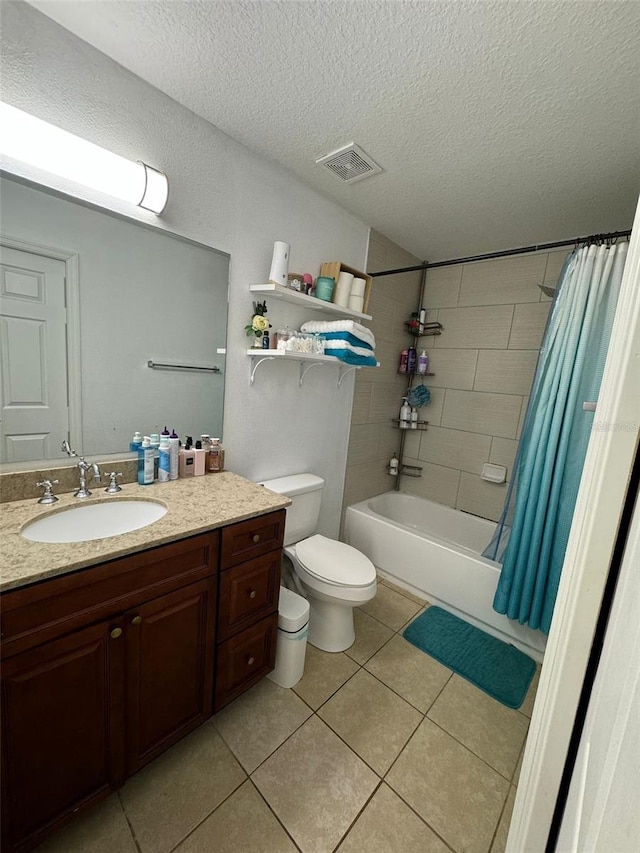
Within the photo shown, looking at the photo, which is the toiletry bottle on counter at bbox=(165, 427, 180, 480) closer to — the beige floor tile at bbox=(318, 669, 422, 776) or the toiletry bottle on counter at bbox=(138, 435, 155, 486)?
the toiletry bottle on counter at bbox=(138, 435, 155, 486)

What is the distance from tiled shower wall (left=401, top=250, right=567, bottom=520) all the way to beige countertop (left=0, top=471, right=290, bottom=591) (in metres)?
1.81

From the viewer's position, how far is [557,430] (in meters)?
1.71

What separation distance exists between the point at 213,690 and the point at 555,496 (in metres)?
1.75

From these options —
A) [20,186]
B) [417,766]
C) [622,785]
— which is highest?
[20,186]

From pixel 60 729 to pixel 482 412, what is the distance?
2706mm

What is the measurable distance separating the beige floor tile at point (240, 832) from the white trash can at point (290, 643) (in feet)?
1.41

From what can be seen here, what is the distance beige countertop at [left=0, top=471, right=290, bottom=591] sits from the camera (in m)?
0.85

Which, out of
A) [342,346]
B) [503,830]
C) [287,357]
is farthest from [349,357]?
[503,830]

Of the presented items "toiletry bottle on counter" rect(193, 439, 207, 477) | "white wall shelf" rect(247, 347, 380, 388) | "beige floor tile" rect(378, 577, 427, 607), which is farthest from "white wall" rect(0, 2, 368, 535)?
"beige floor tile" rect(378, 577, 427, 607)

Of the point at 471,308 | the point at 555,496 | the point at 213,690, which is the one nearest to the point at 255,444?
the point at 213,690

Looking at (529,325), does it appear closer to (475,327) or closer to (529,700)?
(475,327)

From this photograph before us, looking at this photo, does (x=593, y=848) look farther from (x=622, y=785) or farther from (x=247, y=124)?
(x=247, y=124)

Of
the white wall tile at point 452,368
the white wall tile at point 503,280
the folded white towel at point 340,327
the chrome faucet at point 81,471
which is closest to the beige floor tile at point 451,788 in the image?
the chrome faucet at point 81,471

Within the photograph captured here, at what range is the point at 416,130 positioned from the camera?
1.38 metres
